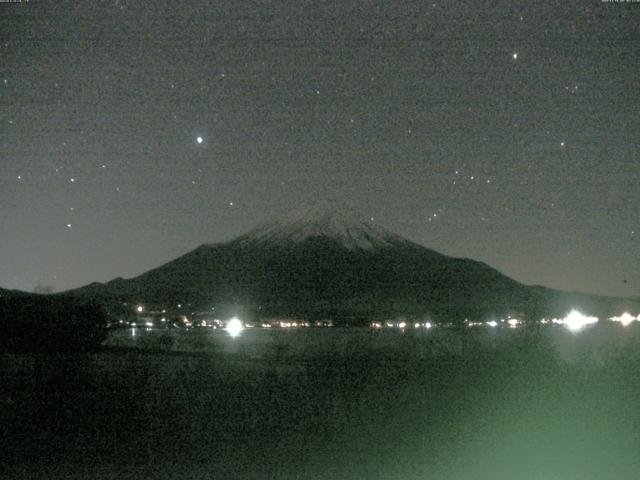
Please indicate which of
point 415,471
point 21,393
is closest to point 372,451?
point 415,471

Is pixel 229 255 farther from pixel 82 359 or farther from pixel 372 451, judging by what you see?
pixel 372 451

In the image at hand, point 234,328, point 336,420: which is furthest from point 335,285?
point 336,420

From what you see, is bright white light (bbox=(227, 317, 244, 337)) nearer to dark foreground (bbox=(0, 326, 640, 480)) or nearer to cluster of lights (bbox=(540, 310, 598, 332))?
cluster of lights (bbox=(540, 310, 598, 332))

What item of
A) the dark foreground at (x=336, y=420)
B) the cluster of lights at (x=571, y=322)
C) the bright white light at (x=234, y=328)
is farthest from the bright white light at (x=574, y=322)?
the dark foreground at (x=336, y=420)

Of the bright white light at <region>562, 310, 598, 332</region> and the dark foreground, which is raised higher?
the bright white light at <region>562, 310, 598, 332</region>

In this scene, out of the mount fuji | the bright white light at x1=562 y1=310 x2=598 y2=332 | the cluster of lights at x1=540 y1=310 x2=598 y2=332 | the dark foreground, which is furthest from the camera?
the mount fuji

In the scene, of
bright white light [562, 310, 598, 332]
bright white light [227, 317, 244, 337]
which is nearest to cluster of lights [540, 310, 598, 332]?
bright white light [562, 310, 598, 332]

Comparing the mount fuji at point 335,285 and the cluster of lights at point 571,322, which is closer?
the cluster of lights at point 571,322

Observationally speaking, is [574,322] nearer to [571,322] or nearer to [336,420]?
[571,322]

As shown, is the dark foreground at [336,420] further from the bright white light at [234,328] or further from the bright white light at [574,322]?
the bright white light at [234,328]

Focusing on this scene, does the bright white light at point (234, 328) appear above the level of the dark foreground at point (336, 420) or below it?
above
